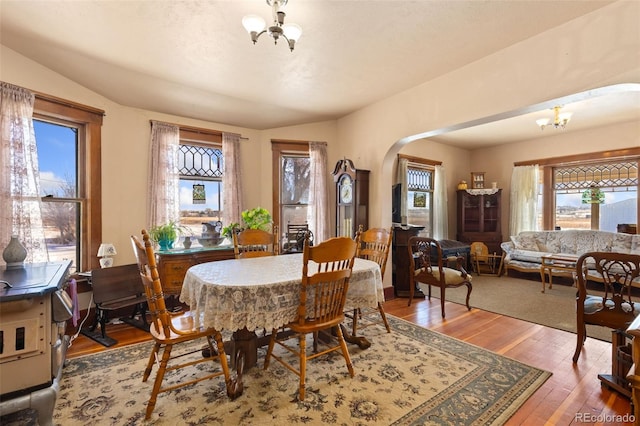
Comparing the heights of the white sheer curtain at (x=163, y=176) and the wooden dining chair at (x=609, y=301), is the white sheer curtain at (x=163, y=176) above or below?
above

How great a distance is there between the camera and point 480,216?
21.4ft

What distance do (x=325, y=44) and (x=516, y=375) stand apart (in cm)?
310

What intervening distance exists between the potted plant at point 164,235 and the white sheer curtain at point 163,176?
0.20 meters

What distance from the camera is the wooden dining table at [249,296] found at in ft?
5.94

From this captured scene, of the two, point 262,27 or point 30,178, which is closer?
point 262,27

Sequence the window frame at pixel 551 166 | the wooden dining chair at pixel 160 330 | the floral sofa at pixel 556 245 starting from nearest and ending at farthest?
the wooden dining chair at pixel 160 330
the floral sofa at pixel 556 245
the window frame at pixel 551 166

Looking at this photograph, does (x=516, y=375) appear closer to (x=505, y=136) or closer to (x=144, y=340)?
(x=144, y=340)

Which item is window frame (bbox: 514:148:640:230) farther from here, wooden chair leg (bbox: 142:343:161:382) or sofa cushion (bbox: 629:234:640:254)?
wooden chair leg (bbox: 142:343:161:382)

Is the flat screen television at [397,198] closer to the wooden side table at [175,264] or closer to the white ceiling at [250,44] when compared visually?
the white ceiling at [250,44]

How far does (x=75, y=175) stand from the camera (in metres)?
3.25

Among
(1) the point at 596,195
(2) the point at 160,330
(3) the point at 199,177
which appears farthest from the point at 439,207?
(2) the point at 160,330

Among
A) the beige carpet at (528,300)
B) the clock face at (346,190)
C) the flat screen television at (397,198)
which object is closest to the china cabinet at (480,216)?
the beige carpet at (528,300)

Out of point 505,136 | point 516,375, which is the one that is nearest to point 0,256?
point 516,375

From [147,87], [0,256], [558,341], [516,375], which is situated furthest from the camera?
[147,87]
